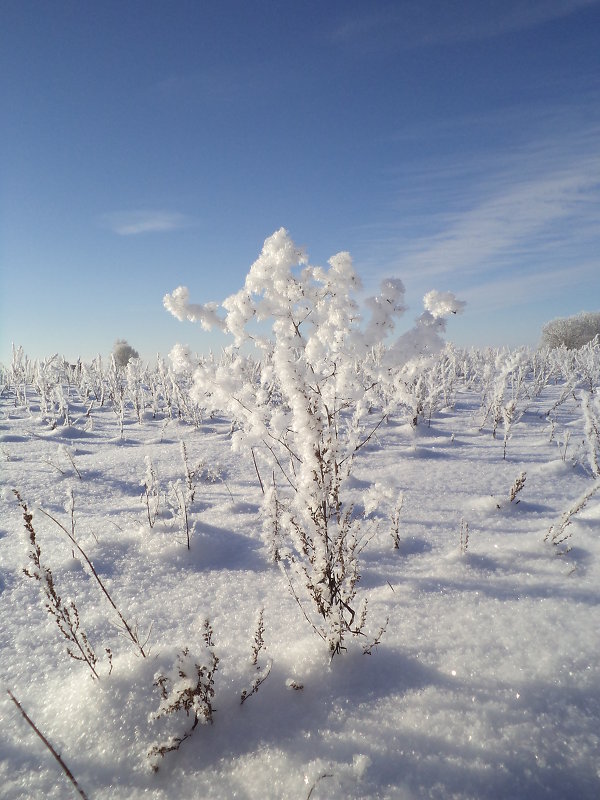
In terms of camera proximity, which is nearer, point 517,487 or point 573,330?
point 517,487

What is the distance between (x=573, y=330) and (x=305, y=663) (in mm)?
33047

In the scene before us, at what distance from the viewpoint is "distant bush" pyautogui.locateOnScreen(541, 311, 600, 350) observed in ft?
87.7

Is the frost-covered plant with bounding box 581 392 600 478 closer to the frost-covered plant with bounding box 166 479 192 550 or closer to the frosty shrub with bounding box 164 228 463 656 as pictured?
the frosty shrub with bounding box 164 228 463 656

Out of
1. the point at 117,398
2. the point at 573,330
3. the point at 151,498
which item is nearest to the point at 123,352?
the point at 117,398

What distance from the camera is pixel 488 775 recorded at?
1228 millimetres

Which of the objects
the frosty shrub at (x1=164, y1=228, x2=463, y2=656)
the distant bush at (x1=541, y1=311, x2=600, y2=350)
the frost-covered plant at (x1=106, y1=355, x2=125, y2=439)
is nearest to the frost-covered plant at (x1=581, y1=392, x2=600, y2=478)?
the frosty shrub at (x1=164, y1=228, x2=463, y2=656)

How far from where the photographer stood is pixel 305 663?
1.74 metres

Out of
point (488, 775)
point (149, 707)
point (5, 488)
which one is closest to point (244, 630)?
point (149, 707)

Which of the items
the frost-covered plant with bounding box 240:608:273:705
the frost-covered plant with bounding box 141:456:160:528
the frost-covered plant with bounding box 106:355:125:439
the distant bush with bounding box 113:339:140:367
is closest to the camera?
the frost-covered plant with bounding box 240:608:273:705

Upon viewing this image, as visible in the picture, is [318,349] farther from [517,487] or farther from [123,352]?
[123,352]

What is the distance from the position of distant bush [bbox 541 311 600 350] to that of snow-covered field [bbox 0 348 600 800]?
28575 millimetres

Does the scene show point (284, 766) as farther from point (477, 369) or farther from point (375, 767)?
point (477, 369)

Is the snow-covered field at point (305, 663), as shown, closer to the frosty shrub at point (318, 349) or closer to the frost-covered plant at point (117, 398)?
the frosty shrub at point (318, 349)

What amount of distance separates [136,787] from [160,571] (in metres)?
1.41
